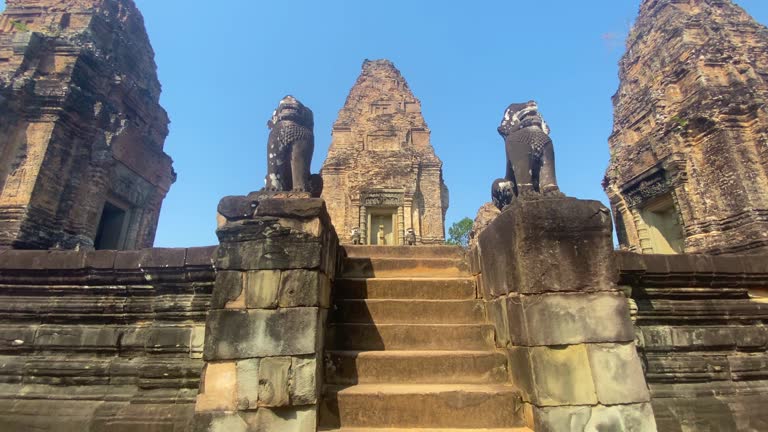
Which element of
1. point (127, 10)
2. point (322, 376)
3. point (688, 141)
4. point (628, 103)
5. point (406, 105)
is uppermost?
point (406, 105)

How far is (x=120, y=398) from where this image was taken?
323cm

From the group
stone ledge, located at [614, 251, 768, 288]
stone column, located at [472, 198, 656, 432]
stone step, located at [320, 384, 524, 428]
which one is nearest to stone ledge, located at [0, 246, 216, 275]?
stone step, located at [320, 384, 524, 428]

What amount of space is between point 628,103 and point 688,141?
106 inches

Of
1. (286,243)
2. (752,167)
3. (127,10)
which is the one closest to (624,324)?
(286,243)

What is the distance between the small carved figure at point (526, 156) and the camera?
3840 millimetres

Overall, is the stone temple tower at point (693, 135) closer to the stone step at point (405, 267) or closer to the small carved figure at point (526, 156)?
the small carved figure at point (526, 156)

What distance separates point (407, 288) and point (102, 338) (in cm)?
303

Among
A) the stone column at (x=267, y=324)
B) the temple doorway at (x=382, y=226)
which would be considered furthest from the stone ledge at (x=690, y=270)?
the temple doorway at (x=382, y=226)

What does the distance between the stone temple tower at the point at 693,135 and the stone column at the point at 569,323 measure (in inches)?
270

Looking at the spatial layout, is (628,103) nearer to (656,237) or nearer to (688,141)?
(688,141)

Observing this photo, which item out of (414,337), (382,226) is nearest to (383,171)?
(382,226)

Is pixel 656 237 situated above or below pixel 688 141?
below

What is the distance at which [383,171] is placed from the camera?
16.3m

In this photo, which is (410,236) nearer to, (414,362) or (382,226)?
(382,226)
